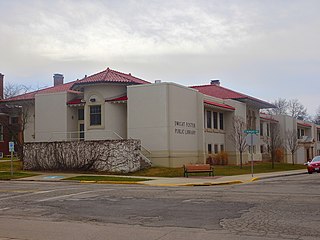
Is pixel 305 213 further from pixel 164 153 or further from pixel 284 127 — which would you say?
pixel 284 127

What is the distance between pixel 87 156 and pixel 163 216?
80.0 ft

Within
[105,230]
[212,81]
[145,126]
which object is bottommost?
[105,230]

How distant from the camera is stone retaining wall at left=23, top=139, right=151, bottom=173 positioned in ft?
114

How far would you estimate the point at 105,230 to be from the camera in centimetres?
1065

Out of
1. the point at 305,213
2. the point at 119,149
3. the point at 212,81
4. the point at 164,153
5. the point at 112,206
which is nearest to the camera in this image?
the point at 305,213

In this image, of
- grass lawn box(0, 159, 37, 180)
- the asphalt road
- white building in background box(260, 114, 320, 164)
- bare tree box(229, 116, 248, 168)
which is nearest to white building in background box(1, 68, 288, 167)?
bare tree box(229, 116, 248, 168)

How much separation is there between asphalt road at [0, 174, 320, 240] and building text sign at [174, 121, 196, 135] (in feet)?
66.3

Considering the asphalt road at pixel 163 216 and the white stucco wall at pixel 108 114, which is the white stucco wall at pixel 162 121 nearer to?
the white stucco wall at pixel 108 114

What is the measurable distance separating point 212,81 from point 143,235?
55.0 meters

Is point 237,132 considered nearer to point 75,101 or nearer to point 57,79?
point 75,101

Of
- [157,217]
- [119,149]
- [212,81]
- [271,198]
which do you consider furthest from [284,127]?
[157,217]

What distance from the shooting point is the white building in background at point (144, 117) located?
3769cm

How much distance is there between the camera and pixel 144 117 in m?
38.3

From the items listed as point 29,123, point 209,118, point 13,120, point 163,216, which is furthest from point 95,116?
point 163,216
